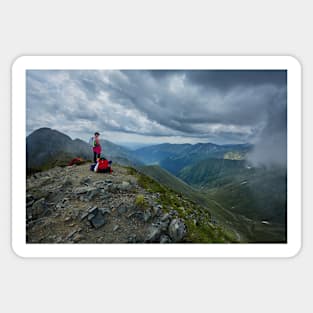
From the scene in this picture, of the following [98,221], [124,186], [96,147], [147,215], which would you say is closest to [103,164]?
[96,147]

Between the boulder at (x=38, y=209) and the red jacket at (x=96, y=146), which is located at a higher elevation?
the red jacket at (x=96, y=146)

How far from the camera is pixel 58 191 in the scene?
6.93ft

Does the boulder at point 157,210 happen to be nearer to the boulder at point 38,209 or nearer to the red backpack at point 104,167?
the red backpack at point 104,167

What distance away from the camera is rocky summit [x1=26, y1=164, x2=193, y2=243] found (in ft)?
6.52

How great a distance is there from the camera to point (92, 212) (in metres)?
2.03

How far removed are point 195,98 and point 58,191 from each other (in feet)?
5.99

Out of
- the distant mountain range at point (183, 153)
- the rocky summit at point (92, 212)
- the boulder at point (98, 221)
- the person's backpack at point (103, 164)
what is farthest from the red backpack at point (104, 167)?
the boulder at point (98, 221)

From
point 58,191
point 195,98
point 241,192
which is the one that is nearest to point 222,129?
point 195,98

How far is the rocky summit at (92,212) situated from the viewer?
199cm

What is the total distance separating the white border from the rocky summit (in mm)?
80

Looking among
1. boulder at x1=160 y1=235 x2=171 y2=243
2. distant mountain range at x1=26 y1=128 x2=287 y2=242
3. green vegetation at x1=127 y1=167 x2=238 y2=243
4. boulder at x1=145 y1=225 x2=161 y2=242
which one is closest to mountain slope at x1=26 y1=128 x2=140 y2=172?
distant mountain range at x1=26 y1=128 x2=287 y2=242
